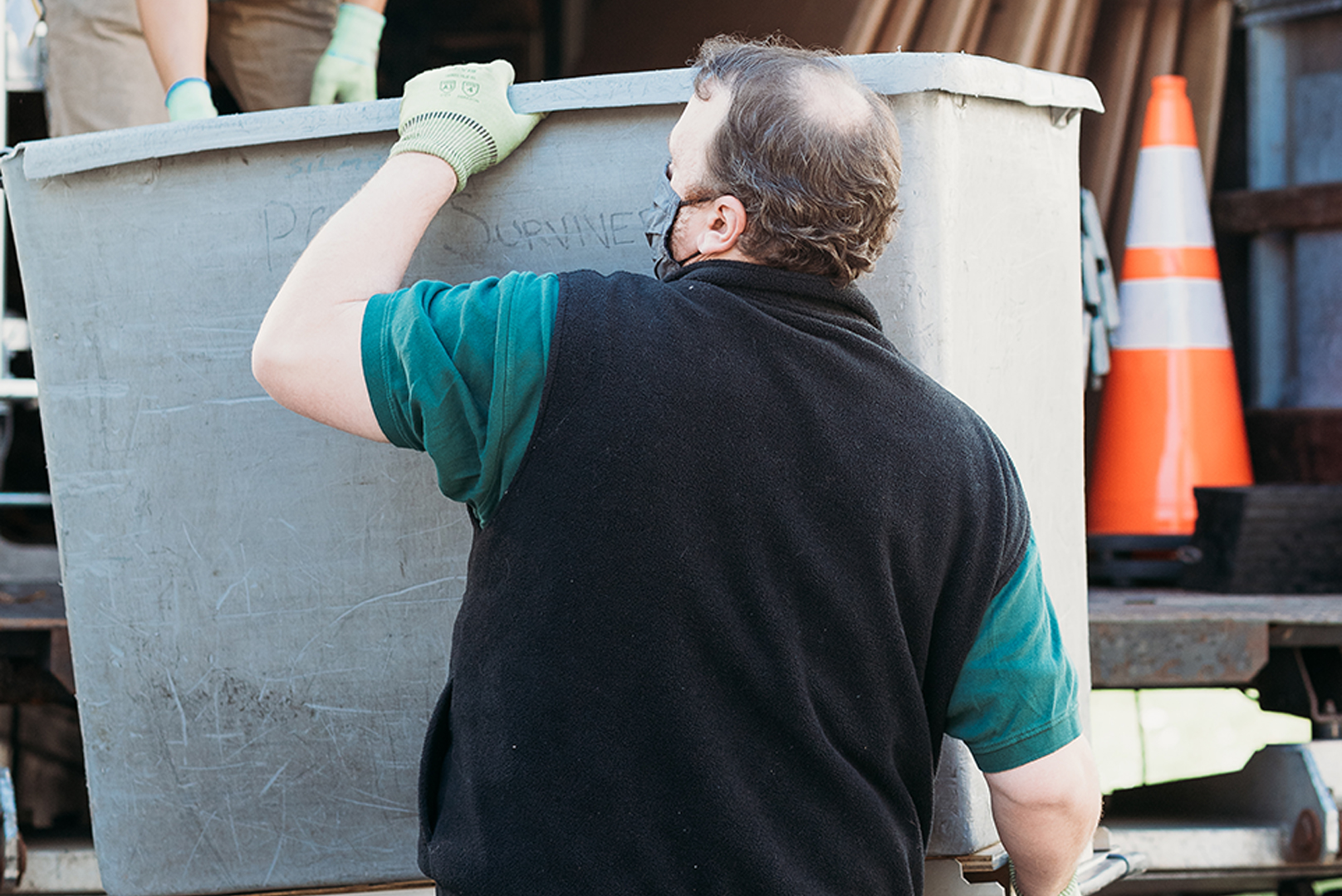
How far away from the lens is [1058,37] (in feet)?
11.4

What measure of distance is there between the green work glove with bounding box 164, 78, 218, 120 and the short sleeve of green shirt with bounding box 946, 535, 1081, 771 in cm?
121

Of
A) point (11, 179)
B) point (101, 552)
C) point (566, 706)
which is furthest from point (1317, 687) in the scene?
point (11, 179)

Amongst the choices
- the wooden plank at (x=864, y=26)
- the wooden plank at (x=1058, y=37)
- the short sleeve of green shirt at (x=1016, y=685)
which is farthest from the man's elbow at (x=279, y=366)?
the wooden plank at (x=1058, y=37)

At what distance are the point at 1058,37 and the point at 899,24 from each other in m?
0.44

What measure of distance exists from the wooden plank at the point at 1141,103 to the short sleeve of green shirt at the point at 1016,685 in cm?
263

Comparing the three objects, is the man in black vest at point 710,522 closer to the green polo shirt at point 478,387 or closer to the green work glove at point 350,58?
the green polo shirt at point 478,387

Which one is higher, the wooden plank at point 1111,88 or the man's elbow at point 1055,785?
the wooden plank at point 1111,88

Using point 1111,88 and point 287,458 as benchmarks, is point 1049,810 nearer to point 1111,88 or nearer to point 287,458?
point 287,458

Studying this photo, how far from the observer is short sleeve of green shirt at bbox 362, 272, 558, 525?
3.58ft

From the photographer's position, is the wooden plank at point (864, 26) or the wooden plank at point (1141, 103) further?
the wooden plank at point (1141, 103)

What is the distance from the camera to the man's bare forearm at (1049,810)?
122cm

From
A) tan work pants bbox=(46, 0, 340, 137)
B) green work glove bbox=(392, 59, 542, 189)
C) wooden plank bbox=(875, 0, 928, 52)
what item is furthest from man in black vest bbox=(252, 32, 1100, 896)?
wooden plank bbox=(875, 0, 928, 52)

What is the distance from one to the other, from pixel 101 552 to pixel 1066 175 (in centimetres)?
113

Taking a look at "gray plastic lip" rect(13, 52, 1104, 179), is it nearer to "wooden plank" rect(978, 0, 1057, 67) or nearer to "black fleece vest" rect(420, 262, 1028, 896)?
"black fleece vest" rect(420, 262, 1028, 896)
